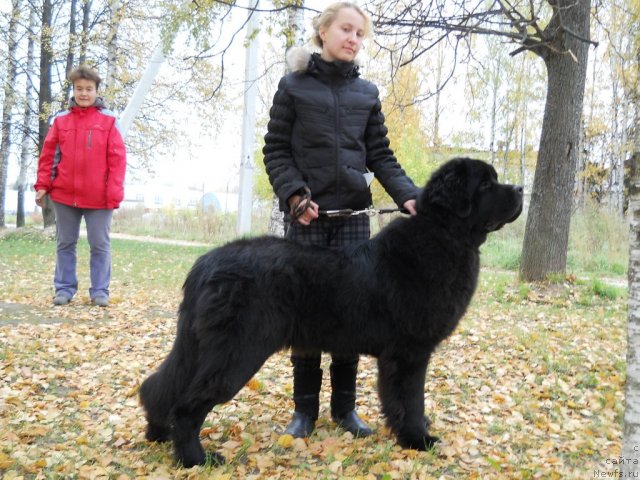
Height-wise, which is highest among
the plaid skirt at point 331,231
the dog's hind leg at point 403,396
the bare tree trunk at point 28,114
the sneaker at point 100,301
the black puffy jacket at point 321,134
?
the bare tree trunk at point 28,114

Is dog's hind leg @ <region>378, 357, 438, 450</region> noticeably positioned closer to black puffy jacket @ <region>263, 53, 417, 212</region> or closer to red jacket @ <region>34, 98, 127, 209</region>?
black puffy jacket @ <region>263, 53, 417, 212</region>

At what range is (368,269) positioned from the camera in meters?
3.21

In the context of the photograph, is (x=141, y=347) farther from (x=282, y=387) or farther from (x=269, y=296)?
(x=269, y=296)

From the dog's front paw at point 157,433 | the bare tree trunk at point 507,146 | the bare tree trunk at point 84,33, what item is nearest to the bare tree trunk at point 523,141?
the bare tree trunk at point 507,146

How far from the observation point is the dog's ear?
10.6ft

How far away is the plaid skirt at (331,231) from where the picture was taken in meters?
3.54

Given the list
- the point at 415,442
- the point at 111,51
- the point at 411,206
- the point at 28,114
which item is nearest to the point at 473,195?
the point at 411,206

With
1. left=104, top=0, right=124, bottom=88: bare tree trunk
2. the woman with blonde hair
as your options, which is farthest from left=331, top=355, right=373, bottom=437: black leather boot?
left=104, top=0, right=124, bottom=88: bare tree trunk

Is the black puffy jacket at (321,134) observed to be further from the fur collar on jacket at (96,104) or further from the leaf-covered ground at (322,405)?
the fur collar on jacket at (96,104)

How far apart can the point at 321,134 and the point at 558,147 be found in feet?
18.8

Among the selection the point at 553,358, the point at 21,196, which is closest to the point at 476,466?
the point at 553,358

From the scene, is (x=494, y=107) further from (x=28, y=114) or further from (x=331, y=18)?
(x=331, y=18)

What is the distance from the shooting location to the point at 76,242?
674 centimetres

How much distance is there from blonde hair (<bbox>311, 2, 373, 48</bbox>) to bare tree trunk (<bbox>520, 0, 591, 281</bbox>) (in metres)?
5.41
